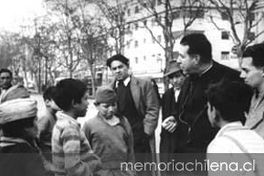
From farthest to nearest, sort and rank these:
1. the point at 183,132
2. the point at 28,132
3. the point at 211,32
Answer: the point at 211,32
the point at 183,132
the point at 28,132

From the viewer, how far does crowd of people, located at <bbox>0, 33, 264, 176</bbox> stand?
7.86 feet

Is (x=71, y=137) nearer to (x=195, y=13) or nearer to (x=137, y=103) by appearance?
(x=137, y=103)

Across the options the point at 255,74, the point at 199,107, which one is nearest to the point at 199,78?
the point at 199,107

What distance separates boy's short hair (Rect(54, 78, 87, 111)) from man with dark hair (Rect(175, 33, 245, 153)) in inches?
34.2

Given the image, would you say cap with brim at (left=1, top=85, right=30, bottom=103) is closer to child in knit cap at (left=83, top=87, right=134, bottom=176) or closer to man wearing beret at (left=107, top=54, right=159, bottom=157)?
man wearing beret at (left=107, top=54, right=159, bottom=157)

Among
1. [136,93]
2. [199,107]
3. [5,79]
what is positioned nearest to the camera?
[199,107]

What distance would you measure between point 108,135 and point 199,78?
1.13m

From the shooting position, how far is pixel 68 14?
32.5m

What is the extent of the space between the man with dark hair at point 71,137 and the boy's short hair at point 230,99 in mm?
1148

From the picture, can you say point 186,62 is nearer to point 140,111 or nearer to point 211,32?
point 140,111

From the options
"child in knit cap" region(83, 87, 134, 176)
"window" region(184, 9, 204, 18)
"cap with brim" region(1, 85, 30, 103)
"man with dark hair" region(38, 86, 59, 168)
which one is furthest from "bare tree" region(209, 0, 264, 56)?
"man with dark hair" region(38, 86, 59, 168)

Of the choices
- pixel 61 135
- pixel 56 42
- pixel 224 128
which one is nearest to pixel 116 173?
pixel 61 135

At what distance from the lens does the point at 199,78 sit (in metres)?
3.31

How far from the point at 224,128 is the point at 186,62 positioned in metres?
1.03
